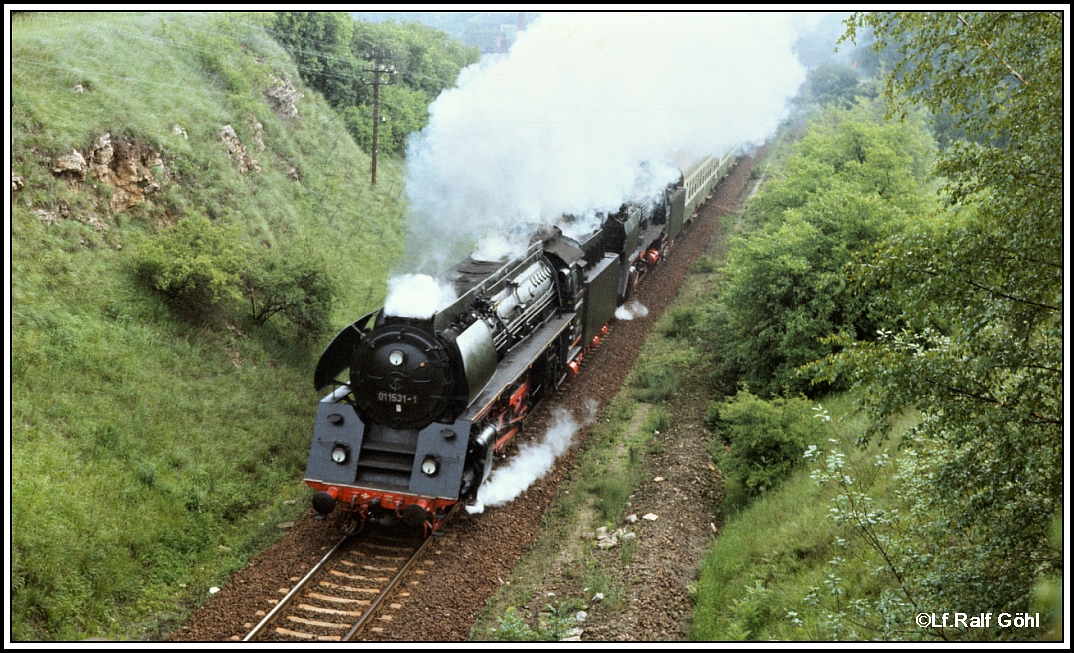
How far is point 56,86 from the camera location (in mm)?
16203

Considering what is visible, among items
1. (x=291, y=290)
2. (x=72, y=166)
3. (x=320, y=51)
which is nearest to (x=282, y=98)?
(x=320, y=51)

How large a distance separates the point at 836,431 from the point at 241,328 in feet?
35.5

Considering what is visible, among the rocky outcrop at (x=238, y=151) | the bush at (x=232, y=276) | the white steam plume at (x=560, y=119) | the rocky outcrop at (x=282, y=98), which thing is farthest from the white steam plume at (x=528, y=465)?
the rocky outcrop at (x=282, y=98)

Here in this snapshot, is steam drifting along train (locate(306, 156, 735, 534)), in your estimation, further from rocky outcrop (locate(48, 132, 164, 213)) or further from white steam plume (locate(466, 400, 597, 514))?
rocky outcrop (locate(48, 132, 164, 213))

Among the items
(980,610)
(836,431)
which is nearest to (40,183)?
(836,431)

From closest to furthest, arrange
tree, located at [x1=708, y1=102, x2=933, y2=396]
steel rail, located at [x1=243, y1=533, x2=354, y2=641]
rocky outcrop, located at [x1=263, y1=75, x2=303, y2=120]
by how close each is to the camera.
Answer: steel rail, located at [x1=243, y1=533, x2=354, y2=641] → tree, located at [x1=708, y1=102, x2=933, y2=396] → rocky outcrop, located at [x1=263, y1=75, x2=303, y2=120]

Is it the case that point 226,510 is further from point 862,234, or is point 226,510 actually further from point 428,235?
point 862,234

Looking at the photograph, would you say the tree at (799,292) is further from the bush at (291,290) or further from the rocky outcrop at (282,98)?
the rocky outcrop at (282,98)

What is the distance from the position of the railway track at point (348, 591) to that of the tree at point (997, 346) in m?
5.74

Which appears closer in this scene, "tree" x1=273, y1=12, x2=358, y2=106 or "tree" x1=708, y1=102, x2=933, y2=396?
"tree" x1=708, y1=102, x2=933, y2=396

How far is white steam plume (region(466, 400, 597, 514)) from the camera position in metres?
12.0

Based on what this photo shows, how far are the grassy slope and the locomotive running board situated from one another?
330 cm

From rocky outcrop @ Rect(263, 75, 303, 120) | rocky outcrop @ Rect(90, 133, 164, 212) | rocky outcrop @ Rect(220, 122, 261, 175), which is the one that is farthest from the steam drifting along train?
rocky outcrop @ Rect(263, 75, 303, 120)

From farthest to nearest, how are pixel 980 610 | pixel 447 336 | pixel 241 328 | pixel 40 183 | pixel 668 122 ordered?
pixel 668 122
pixel 241 328
pixel 40 183
pixel 447 336
pixel 980 610
